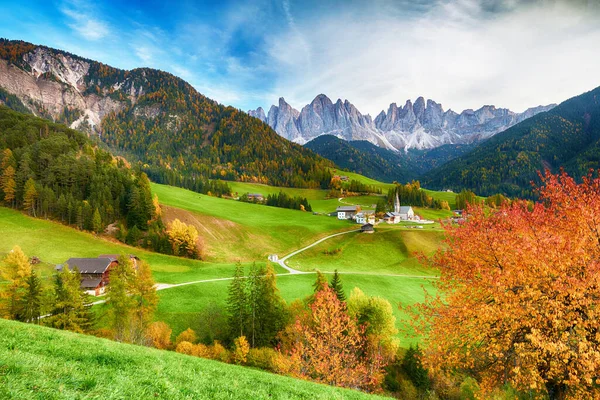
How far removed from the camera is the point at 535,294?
13.8 meters

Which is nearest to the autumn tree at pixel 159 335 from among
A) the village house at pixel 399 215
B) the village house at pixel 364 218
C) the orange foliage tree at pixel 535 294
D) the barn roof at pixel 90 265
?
the barn roof at pixel 90 265

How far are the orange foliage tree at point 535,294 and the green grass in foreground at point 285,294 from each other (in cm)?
2538

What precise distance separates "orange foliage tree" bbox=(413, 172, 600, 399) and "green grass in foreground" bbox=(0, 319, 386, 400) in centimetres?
946

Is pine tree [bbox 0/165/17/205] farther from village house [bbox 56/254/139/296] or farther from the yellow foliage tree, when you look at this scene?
the yellow foliage tree

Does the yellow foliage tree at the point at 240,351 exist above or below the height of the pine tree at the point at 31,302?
below

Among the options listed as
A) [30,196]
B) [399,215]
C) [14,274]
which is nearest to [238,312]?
[14,274]

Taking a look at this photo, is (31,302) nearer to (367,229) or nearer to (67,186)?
(67,186)

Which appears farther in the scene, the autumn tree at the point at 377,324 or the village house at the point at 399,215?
the village house at the point at 399,215

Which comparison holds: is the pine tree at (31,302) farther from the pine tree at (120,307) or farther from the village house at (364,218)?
the village house at (364,218)

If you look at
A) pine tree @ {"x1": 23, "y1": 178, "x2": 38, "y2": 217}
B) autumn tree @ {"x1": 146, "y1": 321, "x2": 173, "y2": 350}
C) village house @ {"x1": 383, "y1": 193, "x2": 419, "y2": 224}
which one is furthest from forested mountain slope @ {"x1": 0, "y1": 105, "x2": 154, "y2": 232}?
village house @ {"x1": 383, "y1": 193, "x2": 419, "y2": 224}

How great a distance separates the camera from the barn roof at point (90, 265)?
5462 centimetres

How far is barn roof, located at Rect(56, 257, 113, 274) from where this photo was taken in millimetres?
54625

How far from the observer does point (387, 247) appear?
96.6 meters

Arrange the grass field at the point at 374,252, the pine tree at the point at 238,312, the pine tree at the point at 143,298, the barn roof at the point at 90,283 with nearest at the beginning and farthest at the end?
the pine tree at the point at 143,298
the pine tree at the point at 238,312
the barn roof at the point at 90,283
the grass field at the point at 374,252
